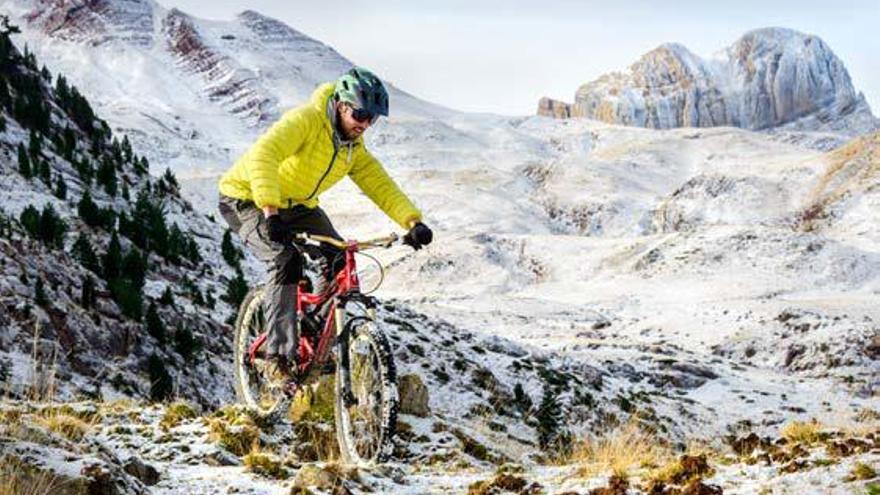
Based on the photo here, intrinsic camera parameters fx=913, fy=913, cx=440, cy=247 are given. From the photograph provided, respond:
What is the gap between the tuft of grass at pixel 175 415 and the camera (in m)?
7.95

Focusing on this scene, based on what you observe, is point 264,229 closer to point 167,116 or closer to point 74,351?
point 74,351

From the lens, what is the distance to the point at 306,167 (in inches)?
290

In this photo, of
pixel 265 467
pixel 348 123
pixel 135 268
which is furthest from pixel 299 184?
pixel 135 268

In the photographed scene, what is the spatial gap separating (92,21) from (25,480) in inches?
6706

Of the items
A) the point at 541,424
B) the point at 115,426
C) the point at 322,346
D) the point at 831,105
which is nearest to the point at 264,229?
the point at 322,346

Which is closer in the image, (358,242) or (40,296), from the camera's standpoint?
(358,242)

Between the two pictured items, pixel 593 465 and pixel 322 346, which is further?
pixel 322 346

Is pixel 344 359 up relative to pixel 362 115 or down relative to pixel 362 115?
down

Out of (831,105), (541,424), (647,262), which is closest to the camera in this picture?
(541,424)

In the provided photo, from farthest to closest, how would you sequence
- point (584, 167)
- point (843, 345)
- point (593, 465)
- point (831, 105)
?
1. point (831, 105)
2. point (584, 167)
3. point (843, 345)
4. point (593, 465)

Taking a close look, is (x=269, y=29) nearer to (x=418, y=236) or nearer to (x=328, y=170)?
(x=328, y=170)

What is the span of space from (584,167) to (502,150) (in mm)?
27291

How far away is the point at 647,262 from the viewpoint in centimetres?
6506

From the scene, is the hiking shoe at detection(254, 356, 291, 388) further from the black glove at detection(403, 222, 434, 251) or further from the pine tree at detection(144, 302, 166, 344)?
the pine tree at detection(144, 302, 166, 344)
